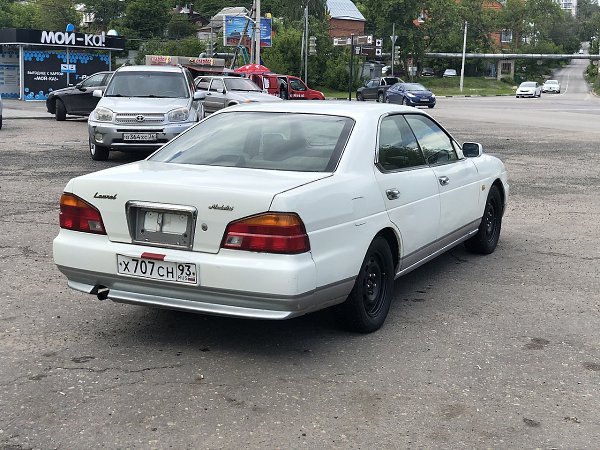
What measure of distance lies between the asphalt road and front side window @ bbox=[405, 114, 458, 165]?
105 centimetres

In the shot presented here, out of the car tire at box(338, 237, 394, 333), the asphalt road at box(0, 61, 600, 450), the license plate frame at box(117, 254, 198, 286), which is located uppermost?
the license plate frame at box(117, 254, 198, 286)

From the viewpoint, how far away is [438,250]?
20.2ft

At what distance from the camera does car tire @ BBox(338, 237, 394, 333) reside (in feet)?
16.1

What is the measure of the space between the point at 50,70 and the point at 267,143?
36407 millimetres

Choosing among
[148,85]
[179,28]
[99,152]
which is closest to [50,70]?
[148,85]

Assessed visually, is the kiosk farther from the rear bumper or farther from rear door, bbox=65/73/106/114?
the rear bumper

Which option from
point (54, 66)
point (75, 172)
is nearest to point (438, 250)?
point (75, 172)

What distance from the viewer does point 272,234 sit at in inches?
169

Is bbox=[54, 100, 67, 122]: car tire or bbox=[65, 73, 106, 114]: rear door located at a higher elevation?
bbox=[65, 73, 106, 114]: rear door

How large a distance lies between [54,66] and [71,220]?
36.4m

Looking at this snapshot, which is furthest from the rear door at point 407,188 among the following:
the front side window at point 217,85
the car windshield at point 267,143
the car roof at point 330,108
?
the front side window at point 217,85

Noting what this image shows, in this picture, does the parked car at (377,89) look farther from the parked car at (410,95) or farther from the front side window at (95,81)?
the front side window at (95,81)

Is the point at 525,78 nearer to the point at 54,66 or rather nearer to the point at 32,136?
the point at 54,66

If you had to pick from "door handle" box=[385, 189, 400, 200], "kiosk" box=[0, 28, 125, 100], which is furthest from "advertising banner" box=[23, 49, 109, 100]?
"door handle" box=[385, 189, 400, 200]
